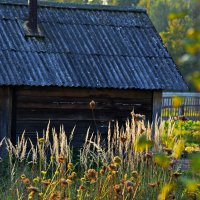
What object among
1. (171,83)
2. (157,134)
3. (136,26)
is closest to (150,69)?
(171,83)

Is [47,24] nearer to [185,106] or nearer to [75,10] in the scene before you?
[75,10]

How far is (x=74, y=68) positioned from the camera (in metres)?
13.6

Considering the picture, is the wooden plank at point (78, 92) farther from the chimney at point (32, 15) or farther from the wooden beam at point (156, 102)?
the chimney at point (32, 15)

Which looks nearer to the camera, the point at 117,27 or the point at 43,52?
the point at 43,52

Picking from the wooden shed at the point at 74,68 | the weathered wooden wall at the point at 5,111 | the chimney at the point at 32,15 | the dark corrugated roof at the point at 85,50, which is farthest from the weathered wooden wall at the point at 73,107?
the chimney at the point at 32,15

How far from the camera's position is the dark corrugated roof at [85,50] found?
→ 13.2m

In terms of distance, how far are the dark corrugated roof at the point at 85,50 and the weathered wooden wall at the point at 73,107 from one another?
436mm

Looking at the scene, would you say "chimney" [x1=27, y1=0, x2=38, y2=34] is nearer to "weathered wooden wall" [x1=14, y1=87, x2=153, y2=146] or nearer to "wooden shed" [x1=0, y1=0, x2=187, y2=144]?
"wooden shed" [x1=0, y1=0, x2=187, y2=144]

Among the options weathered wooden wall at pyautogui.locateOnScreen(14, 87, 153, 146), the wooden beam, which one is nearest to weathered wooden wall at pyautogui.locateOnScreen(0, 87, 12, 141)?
weathered wooden wall at pyautogui.locateOnScreen(14, 87, 153, 146)

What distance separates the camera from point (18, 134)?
43.3 feet

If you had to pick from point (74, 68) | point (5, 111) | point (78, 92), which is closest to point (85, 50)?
point (74, 68)

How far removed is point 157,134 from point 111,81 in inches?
255

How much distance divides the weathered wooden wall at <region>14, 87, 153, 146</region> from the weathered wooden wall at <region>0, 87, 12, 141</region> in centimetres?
16

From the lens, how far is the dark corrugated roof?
13234 millimetres
